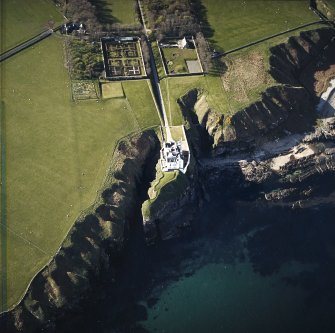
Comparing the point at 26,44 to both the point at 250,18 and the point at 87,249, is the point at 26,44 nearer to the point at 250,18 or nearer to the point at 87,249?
the point at 87,249

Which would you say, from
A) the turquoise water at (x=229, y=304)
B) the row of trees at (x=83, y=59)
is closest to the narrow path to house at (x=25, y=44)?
the row of trees at (x=83, y=59)

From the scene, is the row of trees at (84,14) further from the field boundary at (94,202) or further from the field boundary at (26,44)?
the field boundary at (94,202)

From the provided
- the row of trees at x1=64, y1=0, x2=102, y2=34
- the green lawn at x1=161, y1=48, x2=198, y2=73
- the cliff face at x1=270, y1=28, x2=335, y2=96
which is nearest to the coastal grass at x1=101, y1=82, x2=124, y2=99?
the green lawn at x1=161, y1=48, x2=198, y2=73

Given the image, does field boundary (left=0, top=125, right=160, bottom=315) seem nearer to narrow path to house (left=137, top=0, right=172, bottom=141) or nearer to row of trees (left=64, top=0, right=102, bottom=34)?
narrow path to house (left=137, top=0, right=172, bottom=141)

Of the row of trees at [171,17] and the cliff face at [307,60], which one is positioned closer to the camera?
the cliff face at [307,60]

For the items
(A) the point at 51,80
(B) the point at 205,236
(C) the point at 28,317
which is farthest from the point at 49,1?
(C) the point at 28,317
